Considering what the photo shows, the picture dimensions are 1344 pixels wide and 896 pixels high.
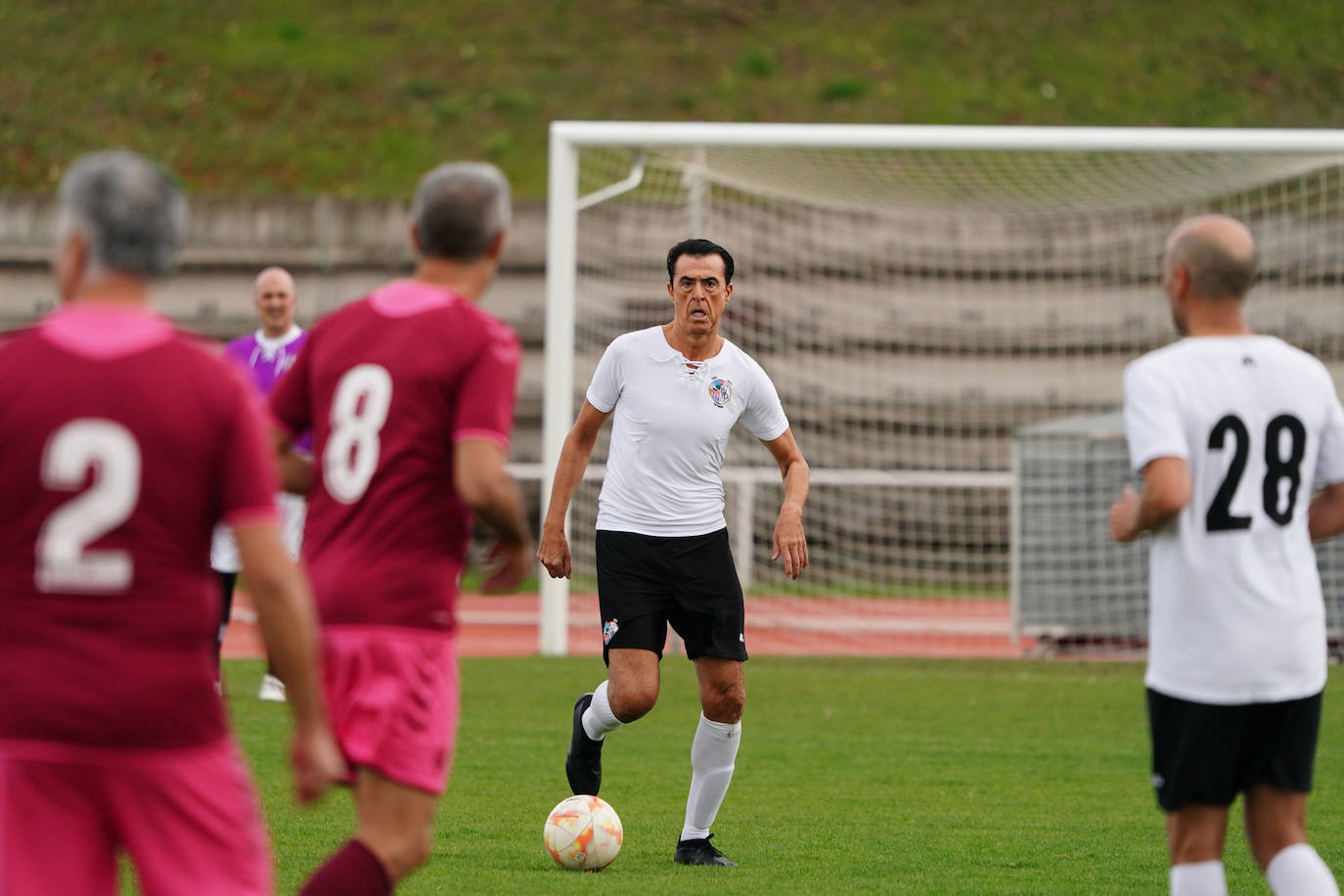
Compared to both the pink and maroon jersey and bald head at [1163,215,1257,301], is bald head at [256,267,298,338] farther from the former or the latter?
the pink and maroon jersey

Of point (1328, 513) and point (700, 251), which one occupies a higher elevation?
point (700, 251)

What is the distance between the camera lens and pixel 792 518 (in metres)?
6.04

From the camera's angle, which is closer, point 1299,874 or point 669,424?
point 1299,874

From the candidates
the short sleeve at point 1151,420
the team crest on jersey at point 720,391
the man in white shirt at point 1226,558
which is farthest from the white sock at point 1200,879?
the team crest on jersey at point 720,391

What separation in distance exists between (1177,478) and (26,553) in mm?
2310

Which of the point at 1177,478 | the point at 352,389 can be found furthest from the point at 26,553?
the point at 1177,478

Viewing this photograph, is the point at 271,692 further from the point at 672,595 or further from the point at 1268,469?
the point at 1268,469

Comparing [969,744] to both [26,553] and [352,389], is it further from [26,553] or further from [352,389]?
[26,553]

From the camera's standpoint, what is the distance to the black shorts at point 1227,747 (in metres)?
3.77

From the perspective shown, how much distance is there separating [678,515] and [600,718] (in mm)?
811

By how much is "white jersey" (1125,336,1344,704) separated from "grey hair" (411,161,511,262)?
4.75 feet

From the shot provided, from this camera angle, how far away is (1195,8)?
27859 mm

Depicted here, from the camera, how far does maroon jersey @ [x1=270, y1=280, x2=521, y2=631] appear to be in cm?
354

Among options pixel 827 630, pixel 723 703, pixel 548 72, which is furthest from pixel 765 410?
pixel 548 72
